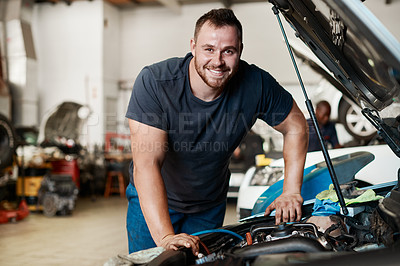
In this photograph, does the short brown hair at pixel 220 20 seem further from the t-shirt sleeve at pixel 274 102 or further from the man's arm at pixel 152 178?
the man's arm at pixel 152 178

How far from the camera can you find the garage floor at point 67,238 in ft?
12.7

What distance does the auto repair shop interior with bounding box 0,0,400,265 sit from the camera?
14.2 feet

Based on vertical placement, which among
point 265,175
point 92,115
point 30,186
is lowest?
point 30,186

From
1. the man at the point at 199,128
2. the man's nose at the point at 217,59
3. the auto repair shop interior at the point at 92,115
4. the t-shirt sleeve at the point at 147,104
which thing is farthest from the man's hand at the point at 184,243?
the auto repair shop interior at the point at 92,115

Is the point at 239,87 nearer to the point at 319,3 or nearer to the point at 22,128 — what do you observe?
the point at 319,3

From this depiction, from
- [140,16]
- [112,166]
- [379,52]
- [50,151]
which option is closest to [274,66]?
[140,16]

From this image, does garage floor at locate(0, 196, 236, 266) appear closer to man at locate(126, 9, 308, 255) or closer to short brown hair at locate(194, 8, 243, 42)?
man at locate(126, 9, 308, 255)

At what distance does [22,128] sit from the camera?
27.0 feet

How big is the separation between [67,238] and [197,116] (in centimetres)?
345

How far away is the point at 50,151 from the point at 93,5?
5.52 meters

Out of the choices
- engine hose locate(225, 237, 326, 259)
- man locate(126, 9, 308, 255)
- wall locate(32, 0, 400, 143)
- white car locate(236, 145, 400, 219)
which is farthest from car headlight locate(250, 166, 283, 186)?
wall locate(32, 0, 400, 143)

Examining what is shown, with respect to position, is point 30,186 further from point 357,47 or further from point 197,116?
point 357,47

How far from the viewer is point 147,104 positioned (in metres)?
1.71

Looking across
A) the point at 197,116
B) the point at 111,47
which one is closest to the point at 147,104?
the point at 197,116
